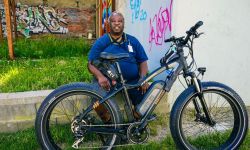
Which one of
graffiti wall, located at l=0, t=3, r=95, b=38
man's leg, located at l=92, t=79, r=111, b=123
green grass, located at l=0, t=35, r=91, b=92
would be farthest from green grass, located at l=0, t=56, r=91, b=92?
graffiti wall, located at l=0, t=3, r=95, b=38

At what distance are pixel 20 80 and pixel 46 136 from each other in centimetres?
185

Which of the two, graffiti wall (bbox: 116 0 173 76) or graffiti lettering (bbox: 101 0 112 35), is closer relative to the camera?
graffiti wall (bbox: 116 0 173 76)

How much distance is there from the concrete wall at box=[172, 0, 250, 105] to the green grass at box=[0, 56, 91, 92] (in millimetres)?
1814

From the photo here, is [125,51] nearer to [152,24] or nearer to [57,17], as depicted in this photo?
[152,24]

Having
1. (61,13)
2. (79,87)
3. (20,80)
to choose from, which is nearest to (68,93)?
(79,87)

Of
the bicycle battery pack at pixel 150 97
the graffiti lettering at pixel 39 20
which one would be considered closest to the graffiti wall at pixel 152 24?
the bicycle battery pack at pixel 150 97

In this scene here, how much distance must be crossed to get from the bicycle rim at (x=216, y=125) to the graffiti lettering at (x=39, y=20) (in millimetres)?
6716

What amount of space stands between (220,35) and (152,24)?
43.4 inches

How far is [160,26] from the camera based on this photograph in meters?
5.09

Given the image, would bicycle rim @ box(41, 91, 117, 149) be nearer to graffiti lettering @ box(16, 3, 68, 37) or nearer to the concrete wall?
the concrete wall

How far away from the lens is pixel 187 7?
15.5 ft

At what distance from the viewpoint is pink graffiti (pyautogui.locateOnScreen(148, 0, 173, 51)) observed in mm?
4852

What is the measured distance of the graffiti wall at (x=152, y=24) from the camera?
193 inches

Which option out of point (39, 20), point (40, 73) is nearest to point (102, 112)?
point (40, 73)
